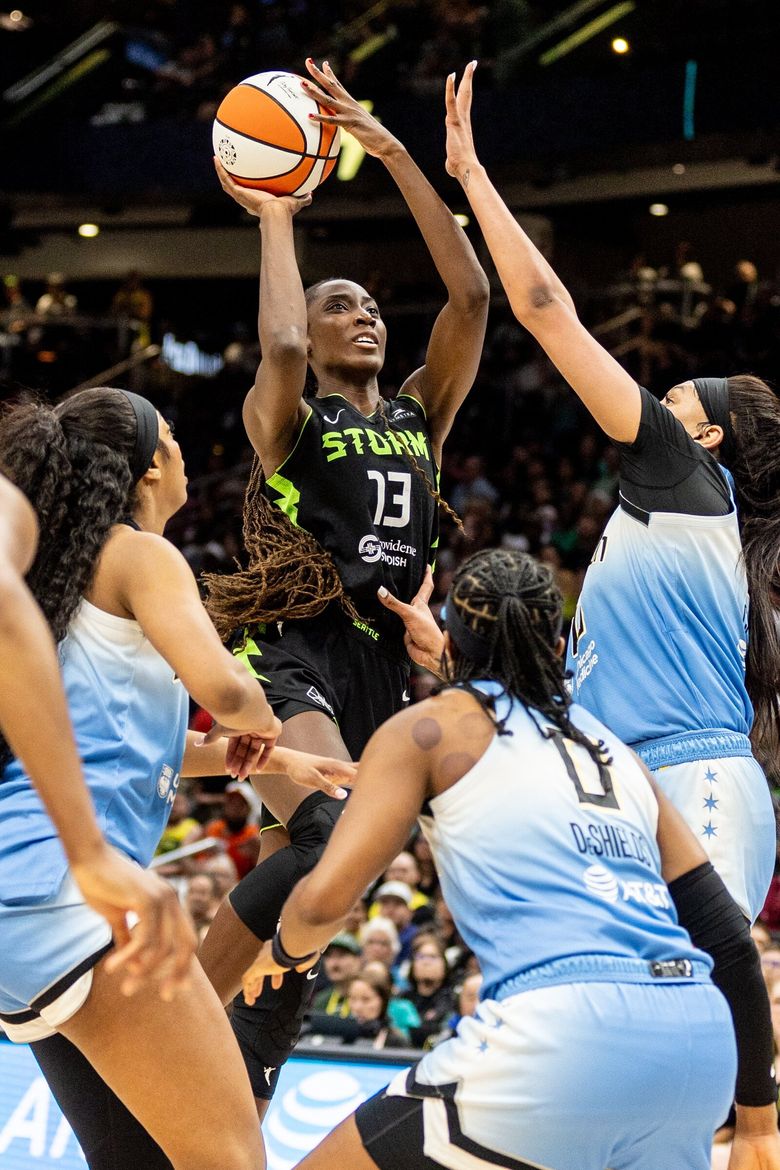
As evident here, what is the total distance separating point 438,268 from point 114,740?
209 centimetres

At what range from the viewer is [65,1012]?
2.91 metres

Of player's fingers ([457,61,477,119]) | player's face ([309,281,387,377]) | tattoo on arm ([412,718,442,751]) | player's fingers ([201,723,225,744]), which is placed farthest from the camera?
player's face ([309,281,387,377])

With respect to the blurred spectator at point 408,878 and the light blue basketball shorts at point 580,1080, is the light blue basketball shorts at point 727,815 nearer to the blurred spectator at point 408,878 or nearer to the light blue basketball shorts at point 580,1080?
the light blue basketball shorts at point 580,1080

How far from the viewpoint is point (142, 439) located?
345 centimetres

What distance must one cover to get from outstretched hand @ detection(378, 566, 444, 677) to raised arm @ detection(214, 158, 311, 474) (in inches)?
22.0

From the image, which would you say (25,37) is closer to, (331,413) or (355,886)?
(331,413)

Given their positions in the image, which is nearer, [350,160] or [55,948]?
[55,948]

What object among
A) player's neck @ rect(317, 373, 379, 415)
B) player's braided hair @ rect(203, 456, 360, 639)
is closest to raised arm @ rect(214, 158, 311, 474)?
player's braided hair @ rect(203, 456, 360, 639)

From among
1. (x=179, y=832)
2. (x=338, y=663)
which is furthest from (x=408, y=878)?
(x=338, y=663)

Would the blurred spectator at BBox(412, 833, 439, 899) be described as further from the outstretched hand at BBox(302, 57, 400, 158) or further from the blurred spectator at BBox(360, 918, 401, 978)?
the outstretched hand at BBox(302, 57, 400, 158)

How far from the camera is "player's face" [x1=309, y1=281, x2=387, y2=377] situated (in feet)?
14.9

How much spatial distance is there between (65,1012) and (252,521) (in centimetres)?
190

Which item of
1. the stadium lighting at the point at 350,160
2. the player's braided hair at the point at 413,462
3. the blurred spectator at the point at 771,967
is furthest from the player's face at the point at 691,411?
the stadium lighting at the point at 350,160

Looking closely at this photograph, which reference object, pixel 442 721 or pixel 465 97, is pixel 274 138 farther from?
pixel 442 721
